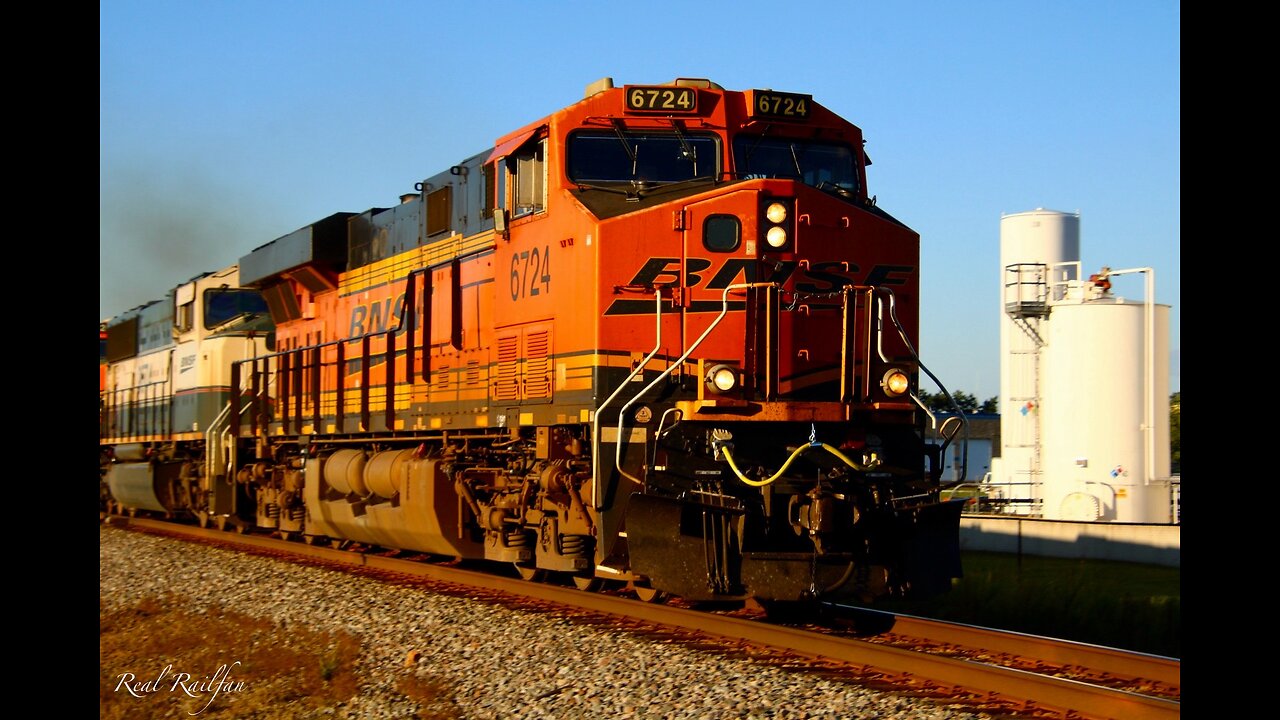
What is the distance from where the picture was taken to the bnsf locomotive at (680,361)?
8133mm

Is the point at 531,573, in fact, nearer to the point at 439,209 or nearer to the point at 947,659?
the point at 439,209

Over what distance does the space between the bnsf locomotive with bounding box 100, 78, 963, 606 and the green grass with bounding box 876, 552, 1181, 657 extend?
1.75m

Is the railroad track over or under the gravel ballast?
over

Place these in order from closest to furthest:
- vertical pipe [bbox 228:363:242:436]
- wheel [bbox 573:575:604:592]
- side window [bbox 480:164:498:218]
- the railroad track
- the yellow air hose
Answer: the railroad track, the yellow air hose, wheel [bbox 573:575:604:592], side window [bbox 480:164:498:218], vertical pipe [bbox 228:363:242:436]

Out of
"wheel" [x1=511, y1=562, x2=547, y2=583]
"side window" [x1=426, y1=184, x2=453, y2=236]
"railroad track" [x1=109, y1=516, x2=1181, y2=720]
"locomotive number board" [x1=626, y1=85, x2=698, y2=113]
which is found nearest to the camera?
"railroad track" [x1=109, y1=516, x2=1181, y2=720]

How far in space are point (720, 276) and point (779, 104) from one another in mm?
1564

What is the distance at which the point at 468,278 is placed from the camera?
11.4 meters

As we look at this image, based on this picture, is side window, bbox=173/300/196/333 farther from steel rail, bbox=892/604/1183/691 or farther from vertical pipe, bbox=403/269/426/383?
steel rail, bbox=892/604/1183/691

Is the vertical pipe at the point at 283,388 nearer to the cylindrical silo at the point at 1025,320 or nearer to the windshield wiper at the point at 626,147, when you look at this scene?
the windshield wiper at the point at 626,147

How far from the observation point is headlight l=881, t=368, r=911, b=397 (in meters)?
8.49

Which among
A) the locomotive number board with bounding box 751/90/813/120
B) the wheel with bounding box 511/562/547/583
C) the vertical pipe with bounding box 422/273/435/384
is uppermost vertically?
the locomotive number board with bounding box 751/90/813/120

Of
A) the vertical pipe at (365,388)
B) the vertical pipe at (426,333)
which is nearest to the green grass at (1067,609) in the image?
the vertical pipe at (426,333)

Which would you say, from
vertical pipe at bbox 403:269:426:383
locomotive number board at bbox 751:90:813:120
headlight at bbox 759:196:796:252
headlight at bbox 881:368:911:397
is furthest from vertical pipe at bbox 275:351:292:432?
headlight at bbox 881:368:911:397
